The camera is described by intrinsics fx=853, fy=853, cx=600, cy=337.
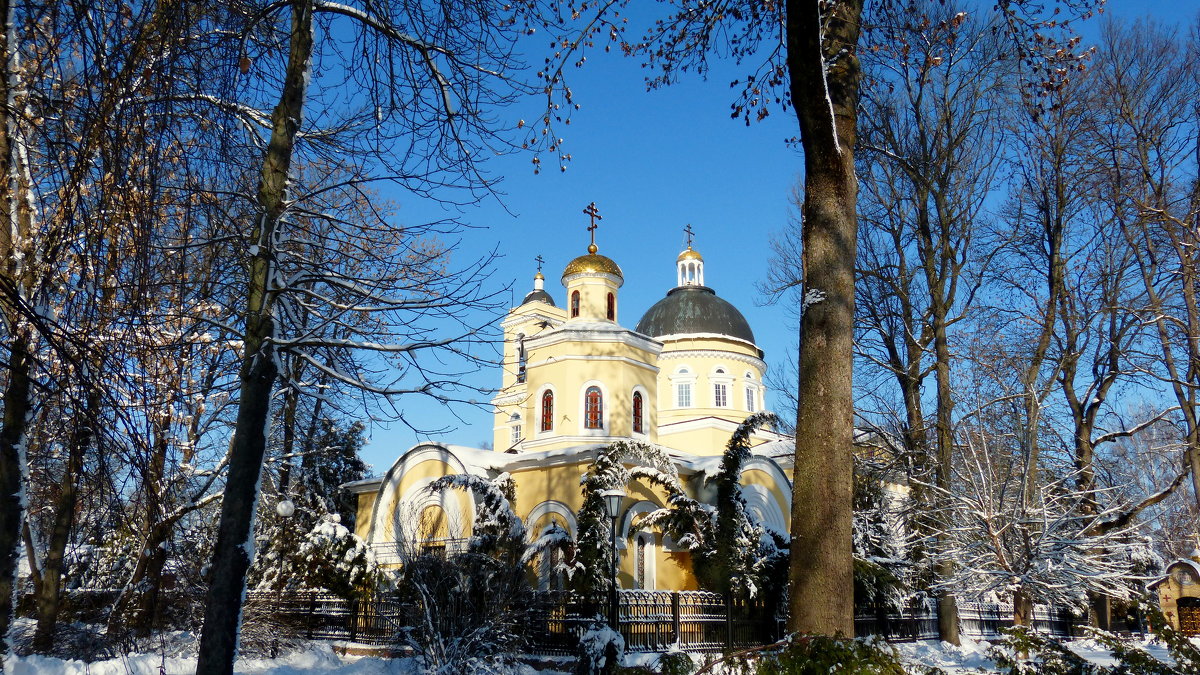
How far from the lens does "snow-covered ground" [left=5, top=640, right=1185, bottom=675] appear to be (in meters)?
10.5

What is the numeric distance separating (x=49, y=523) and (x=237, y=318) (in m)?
8.88

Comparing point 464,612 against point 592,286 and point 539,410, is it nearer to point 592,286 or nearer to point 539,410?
point 539,410

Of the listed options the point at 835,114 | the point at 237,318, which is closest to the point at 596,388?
the point at 237,318

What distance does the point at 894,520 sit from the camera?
16.1 metres

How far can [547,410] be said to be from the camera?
67.9ft

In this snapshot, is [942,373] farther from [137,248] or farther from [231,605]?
[137,248]

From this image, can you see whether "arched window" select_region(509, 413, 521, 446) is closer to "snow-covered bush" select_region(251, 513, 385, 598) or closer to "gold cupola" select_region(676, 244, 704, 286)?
"gold cupola" select_region(676, 244, 704, 286)

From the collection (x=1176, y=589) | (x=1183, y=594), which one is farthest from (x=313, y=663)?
(x=1183, y=594)

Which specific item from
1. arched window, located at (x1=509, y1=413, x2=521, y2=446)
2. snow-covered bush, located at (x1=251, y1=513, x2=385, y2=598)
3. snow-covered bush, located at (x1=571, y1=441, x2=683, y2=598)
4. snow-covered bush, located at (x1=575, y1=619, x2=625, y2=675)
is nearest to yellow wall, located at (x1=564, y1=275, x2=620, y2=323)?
snow-covered bush, located at (x1=571, y1=441, x2=683, y2=598)

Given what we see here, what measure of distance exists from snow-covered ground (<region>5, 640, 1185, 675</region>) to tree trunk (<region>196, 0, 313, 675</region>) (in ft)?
9.82

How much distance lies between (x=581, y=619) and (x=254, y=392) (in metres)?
7.63

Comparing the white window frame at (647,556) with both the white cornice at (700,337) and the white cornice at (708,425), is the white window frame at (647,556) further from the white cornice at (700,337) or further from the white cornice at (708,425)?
the white cornice at (700,337)

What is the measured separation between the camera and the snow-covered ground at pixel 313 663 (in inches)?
415

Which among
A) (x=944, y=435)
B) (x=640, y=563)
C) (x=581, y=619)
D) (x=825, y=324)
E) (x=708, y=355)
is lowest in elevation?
(x=581, y=619)
